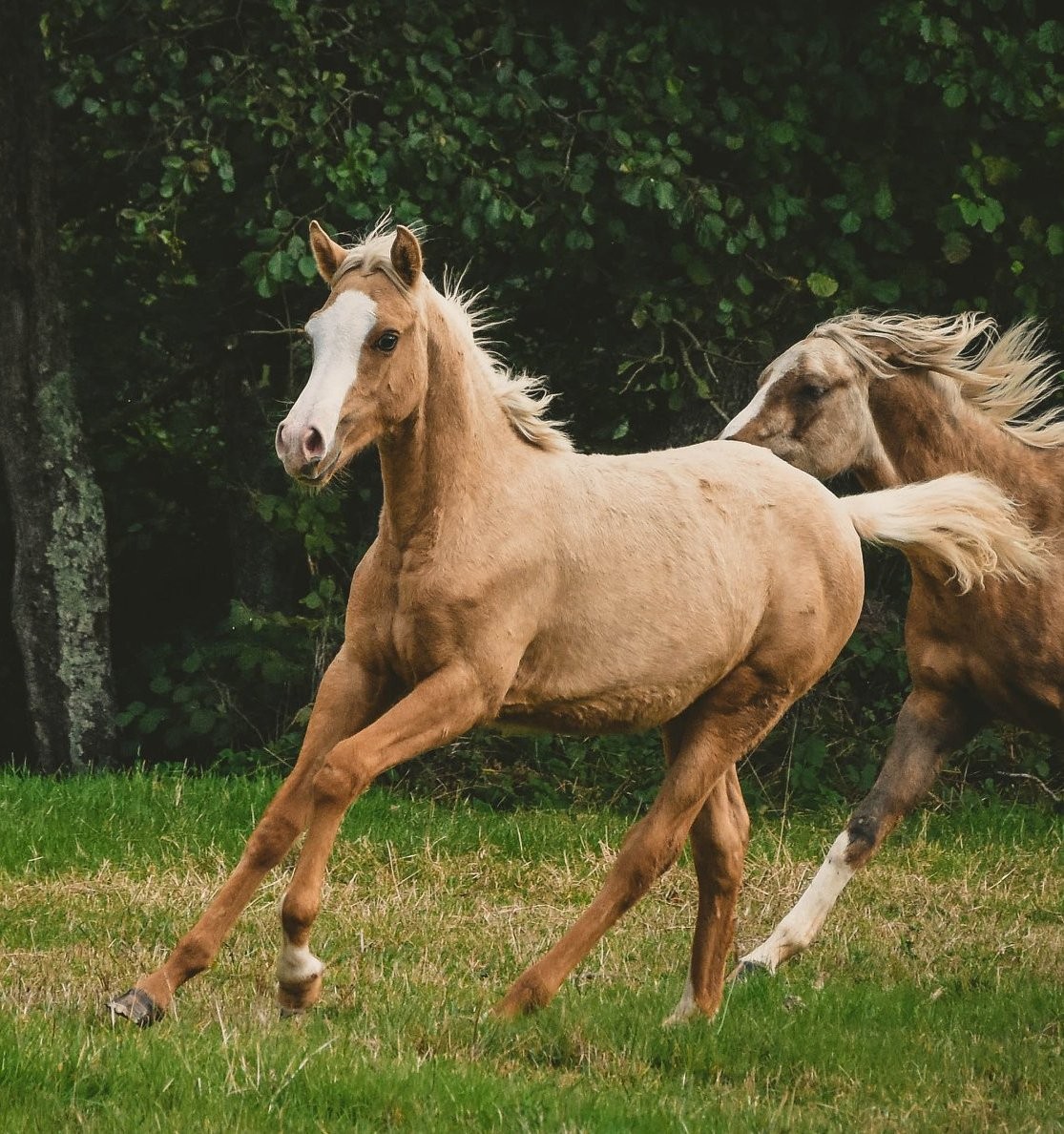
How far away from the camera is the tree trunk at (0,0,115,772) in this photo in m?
9.67

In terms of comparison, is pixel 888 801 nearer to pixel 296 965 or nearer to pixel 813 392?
pixel 813 392

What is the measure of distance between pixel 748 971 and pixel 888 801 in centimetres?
95

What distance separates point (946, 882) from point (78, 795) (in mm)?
3991

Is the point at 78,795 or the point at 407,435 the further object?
the point at 78,795

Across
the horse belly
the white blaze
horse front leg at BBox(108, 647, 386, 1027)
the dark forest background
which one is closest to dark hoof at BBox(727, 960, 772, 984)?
the horse belly

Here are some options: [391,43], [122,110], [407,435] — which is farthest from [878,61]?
[407,435]

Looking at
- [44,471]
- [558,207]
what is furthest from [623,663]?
[44,471]

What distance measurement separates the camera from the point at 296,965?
4.70 metres

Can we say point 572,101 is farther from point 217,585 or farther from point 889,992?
point 889,992

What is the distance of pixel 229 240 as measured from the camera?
998 centimetres

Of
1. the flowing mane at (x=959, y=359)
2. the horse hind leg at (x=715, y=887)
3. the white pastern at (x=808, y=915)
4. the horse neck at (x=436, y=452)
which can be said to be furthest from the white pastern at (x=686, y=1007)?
the flowing mane at (x=959, y=359)

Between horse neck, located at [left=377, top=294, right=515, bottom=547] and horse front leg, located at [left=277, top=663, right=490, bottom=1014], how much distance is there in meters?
0.47

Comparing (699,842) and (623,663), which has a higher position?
(623,663)

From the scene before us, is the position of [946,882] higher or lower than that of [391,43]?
lower
